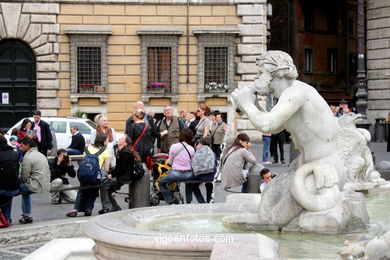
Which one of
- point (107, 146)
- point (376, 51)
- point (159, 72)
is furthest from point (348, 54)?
point (107, 146)

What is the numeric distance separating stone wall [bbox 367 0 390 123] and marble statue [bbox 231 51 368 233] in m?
27.2

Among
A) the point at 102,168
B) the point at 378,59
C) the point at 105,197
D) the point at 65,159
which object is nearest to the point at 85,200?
the point at 105,197

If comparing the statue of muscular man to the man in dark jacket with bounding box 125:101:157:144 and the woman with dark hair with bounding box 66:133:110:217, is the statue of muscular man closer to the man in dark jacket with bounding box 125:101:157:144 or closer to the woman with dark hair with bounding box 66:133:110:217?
the woman with dark hair with bounding box 66:133:110:217

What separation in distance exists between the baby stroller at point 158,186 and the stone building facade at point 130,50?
14505 mm

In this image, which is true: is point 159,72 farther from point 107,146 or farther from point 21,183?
point 21,183

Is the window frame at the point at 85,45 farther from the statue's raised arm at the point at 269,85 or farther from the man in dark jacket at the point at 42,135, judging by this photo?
the statue's raised arm at the point at 269,85

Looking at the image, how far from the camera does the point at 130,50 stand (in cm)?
2944

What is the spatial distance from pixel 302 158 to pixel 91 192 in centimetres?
540

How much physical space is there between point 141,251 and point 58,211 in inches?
275

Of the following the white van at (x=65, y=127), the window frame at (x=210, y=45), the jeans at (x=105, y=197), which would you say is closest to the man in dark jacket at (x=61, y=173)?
the jeans at (x=105, y=197)

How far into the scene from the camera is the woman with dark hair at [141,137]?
15.4m

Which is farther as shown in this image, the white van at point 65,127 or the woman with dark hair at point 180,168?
the white van at point 65,127

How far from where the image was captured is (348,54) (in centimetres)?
4659

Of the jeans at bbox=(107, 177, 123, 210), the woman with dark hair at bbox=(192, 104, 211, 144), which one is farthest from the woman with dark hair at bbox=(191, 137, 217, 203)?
the woman with dark hair at bbox=(192, 104, 211, 144)
